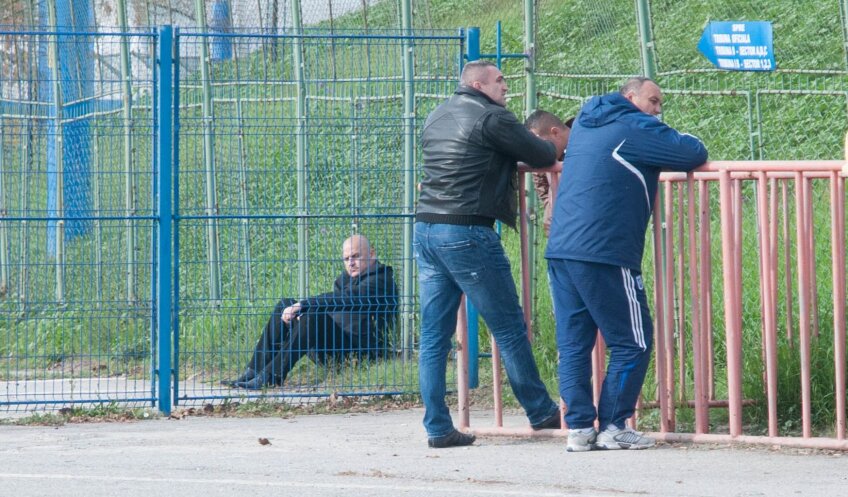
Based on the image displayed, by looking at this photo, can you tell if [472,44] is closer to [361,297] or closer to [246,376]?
[361,297]

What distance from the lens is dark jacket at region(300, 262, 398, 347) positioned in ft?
30.4

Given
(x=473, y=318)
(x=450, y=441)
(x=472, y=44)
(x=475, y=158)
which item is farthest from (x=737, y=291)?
(x=472, y=44)

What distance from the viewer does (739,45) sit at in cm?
978

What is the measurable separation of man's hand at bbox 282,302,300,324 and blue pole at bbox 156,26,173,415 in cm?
78

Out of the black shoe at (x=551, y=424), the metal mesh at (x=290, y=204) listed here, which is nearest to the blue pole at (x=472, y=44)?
the metal mesh at (x=290, y=204)

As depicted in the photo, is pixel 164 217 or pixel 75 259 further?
pixel 75 259

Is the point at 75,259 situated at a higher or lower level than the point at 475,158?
lower

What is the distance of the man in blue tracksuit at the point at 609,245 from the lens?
22.5ft

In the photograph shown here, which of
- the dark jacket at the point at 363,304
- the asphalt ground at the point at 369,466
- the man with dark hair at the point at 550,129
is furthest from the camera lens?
the dark jacket at the point at 363,304

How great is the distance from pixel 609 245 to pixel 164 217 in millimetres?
3254

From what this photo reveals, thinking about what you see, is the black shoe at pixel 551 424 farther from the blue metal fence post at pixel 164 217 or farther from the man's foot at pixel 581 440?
the blue metal fence post at pixel 164 217

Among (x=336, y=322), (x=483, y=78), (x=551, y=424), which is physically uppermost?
(x=483, y=78)

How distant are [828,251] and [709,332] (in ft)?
10.7

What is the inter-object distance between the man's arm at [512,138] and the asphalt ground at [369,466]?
5.06 ft
